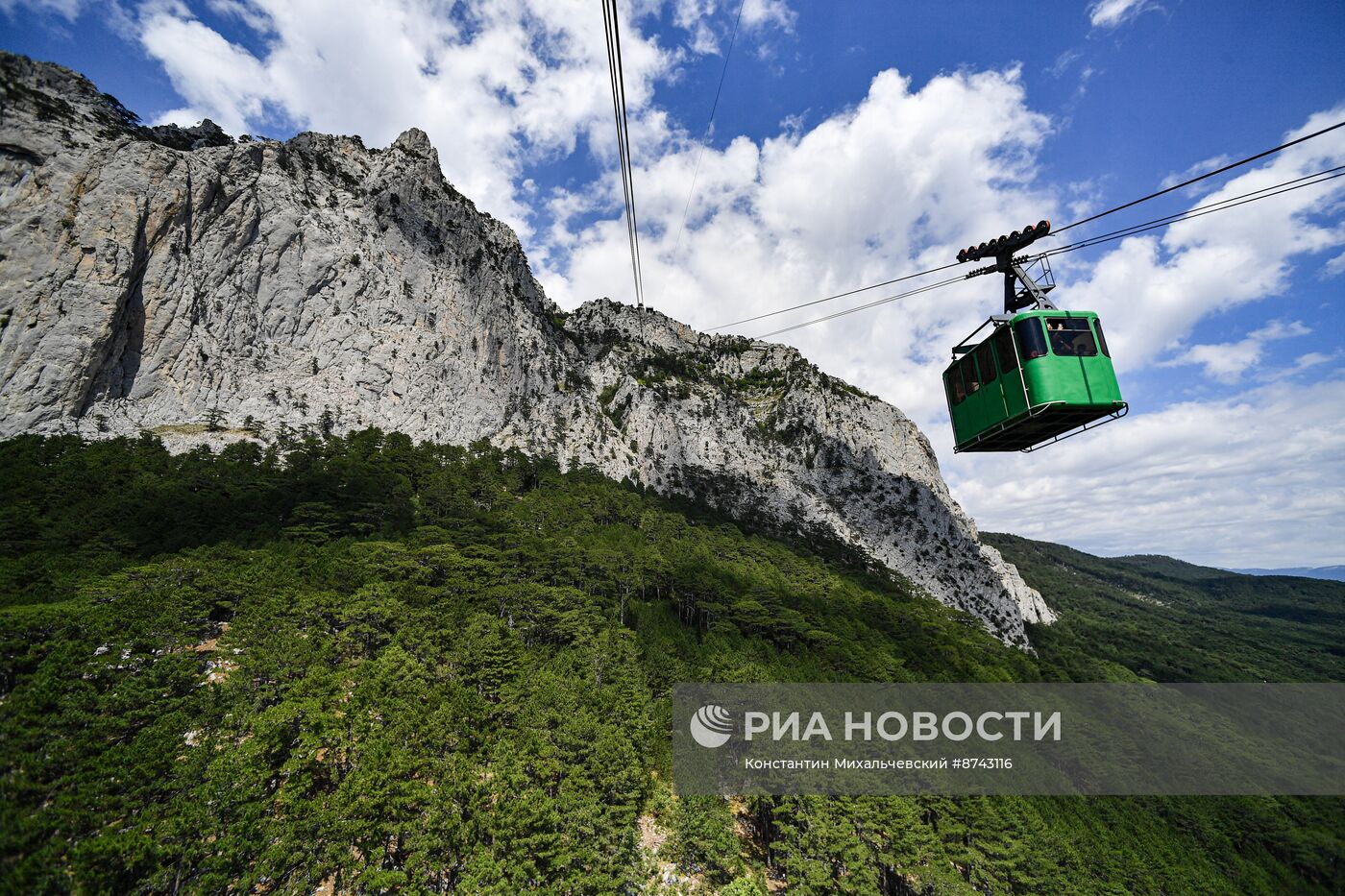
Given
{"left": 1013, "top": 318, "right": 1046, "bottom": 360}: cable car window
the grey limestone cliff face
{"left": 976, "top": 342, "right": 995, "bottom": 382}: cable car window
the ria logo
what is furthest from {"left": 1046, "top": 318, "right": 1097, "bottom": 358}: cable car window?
the grey limestone cliff face

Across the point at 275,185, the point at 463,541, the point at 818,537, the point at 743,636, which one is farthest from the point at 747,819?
the point at 275,185

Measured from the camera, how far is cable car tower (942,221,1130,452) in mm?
12836

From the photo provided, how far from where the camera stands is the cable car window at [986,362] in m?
14.7

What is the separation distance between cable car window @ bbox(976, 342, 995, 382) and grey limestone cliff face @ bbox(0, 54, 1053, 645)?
83180mm

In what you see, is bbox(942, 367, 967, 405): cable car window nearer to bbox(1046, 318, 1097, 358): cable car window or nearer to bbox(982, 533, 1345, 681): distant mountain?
bbox(1046, 318, 1097, 358): cable car window

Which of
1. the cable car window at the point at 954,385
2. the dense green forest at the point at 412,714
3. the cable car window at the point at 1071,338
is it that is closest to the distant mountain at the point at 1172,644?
the dense green forest at the point at 412,714

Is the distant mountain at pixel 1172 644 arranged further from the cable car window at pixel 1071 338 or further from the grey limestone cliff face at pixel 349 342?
the cable car window at pixel 1071 338

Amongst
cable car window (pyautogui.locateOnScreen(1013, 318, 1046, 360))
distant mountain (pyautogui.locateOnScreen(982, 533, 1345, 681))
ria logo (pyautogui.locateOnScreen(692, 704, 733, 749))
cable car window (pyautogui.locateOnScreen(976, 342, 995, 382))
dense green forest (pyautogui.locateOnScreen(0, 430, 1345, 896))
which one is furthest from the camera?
distant mountain (pyautogui.locateOnScreen(982, 533, 1345, 681))

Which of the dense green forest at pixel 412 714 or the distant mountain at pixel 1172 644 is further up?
the dense green forest at pixel 412 714

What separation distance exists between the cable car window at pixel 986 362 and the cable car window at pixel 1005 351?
0.36 meters

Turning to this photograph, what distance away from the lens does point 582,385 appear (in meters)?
114

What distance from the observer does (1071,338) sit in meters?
13.1

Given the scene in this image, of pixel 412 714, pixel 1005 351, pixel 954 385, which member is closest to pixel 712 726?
pixel 412 714

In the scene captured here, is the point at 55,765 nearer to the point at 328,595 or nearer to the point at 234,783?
the point at 234,783
